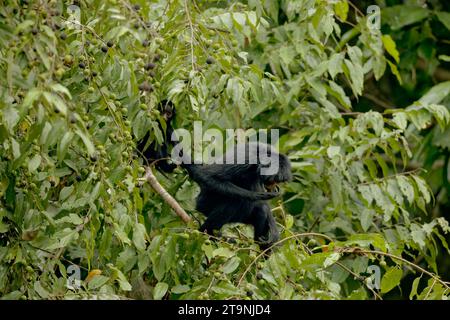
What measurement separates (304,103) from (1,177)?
3095 millimetres

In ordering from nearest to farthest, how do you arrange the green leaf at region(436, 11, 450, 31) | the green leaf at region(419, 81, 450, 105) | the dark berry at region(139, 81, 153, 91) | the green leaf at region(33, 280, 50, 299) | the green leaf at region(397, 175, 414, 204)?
the green leaf at region(33, 280, 50, 299) → the dark berry at region(139, 81, 153, 91) → the green leaf at region(397, 175, 414, 204) → the green leaf at region(419, 81, 450, 105) → the green leaf at region(436, 11, 450, 31)

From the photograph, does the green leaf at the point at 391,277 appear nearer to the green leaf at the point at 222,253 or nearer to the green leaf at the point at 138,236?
the green leaf at the point at 222,253

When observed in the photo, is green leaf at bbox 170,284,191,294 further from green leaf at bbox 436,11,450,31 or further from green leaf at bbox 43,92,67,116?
green leaf at bbox 436,11,450,31

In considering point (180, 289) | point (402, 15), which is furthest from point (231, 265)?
point (402, 15)

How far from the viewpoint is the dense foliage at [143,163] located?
12.2ft

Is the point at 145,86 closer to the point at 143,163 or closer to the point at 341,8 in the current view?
the point at 143,163

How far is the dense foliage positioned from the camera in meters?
3.72

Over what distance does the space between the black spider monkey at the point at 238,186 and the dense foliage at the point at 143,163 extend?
0.38 feet

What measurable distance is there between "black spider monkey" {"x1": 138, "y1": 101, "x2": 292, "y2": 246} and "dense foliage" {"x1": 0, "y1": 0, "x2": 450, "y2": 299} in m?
0.12

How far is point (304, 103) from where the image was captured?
668cm

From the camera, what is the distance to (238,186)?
585 centimetres

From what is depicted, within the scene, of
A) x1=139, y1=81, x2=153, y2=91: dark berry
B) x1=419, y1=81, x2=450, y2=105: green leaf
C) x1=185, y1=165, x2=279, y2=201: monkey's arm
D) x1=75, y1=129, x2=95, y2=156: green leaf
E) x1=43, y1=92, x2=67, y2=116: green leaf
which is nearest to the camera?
x1=43, y1=92, x2=67, y2=116: green leaf

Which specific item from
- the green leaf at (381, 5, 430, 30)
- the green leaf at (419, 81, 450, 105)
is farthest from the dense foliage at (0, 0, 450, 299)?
the green leaf at (381, 5, 430, 30)

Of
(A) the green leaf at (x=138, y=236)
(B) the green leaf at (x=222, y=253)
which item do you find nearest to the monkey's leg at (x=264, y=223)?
(B) the green leaf at (x=222, y=253)
